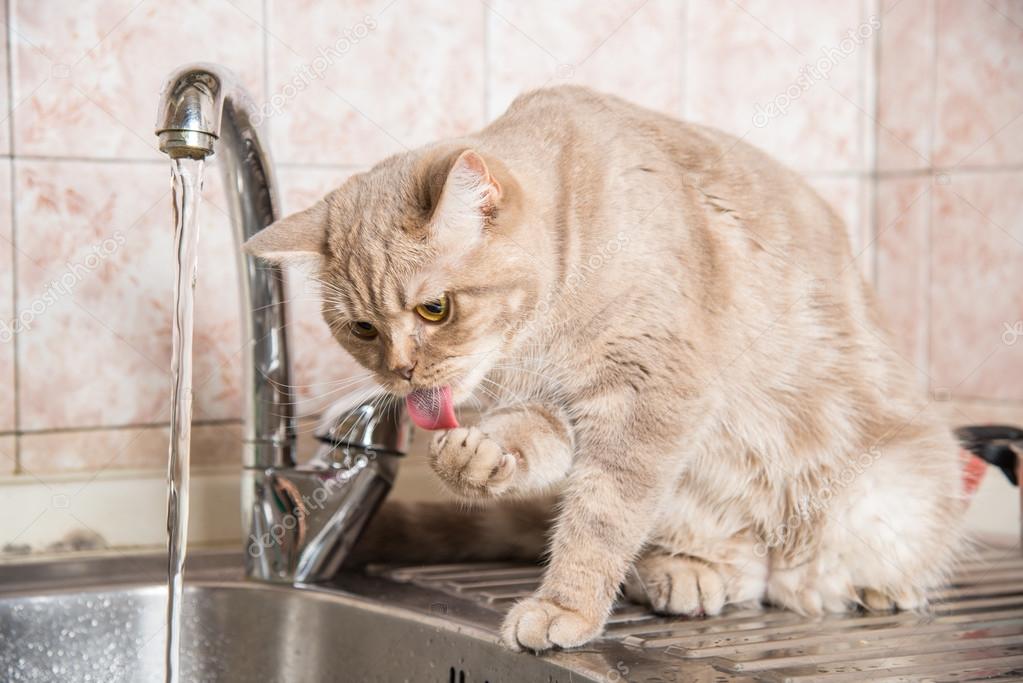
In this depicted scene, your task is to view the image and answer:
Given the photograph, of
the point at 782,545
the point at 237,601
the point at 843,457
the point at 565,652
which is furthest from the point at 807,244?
the point at 237,601

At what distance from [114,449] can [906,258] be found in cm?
147

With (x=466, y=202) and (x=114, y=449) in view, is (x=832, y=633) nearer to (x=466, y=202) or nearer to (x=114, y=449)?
(x=466, y=202)

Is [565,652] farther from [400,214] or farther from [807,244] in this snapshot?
[807,244]

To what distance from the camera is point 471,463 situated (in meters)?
1.27

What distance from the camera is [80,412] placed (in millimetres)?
1640

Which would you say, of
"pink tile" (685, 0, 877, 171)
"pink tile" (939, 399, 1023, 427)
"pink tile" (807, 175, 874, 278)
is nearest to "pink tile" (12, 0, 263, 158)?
"pink tile" (685, 0, 877, 171)

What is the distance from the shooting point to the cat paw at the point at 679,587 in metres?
1.36

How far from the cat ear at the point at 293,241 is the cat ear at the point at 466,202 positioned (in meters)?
0.18

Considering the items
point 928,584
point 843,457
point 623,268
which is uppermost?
point 623,268

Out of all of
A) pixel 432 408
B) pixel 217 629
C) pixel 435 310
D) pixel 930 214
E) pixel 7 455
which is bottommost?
pixel 217 629

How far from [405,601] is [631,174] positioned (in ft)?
1.98

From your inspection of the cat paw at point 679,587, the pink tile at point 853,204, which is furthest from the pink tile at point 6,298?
the pink tile at point 853,204

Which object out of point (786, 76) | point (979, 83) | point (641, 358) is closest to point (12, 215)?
point (641, 358)

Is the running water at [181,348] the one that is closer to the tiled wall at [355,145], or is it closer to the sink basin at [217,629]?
the sink basin at [217,629]
